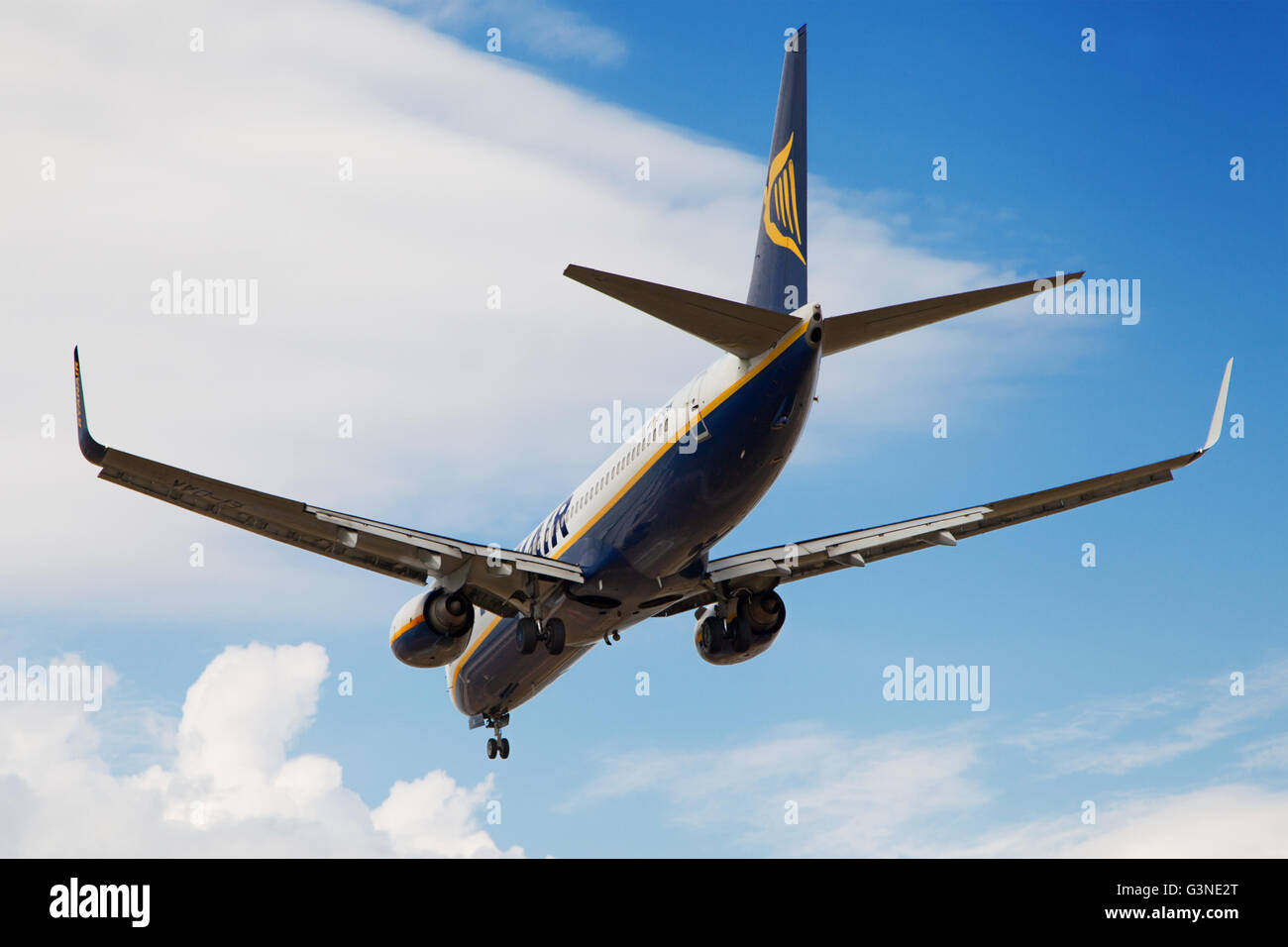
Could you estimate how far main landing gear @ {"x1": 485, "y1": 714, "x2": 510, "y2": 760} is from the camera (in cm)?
4084

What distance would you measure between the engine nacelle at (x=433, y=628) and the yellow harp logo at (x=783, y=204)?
36.3 feet

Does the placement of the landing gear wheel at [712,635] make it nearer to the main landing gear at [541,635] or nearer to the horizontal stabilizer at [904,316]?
the main landing gear at [541,635]

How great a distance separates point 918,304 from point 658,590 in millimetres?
10308

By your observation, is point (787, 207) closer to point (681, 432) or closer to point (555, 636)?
point (681, 432)

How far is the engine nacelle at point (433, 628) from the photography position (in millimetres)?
33219

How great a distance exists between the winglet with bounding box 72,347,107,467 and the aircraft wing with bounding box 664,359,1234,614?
14.5 metres

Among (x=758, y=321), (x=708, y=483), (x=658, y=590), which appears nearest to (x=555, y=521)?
(x=658, y=590)

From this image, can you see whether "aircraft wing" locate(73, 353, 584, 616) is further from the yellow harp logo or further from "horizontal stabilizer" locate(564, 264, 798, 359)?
the yellow harp logo

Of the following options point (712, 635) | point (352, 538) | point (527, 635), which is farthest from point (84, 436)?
point (712, 635)

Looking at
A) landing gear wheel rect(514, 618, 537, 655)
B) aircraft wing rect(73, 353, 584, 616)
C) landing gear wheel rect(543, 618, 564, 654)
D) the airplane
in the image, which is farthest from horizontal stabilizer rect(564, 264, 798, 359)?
landing gear wheel rect(514, 618, 537, 655)

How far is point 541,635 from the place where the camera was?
33219 millimetres

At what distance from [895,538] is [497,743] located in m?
13.7
